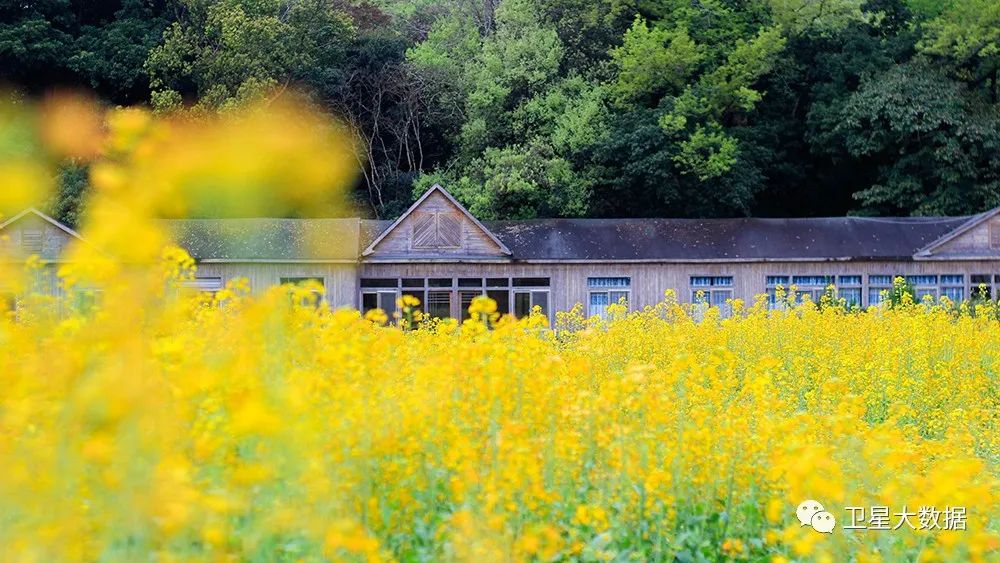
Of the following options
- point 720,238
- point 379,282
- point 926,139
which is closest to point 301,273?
point 379,282

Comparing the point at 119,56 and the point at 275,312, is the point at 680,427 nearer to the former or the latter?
the point at 275,312

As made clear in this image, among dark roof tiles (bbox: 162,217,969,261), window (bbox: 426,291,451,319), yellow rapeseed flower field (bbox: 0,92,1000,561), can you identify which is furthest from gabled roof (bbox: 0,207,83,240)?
yellow rapeseed flower field (bbox: 0,92,1000,561)

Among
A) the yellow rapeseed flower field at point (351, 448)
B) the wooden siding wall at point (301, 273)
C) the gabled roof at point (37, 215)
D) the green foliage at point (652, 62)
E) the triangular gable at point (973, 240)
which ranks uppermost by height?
the green foliage at point (652, 62)

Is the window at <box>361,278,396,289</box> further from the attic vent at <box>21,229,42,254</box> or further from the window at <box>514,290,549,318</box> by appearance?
the attic vent at <box>21,229,42,254</box>

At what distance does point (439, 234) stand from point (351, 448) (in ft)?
67.2

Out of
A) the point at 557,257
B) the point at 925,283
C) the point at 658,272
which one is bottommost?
the point at 925,283

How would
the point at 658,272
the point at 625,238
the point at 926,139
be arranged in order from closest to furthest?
1. the point at 658,272
2. the point at 625,238
3. the point at 926,139

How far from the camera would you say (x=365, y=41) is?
35.8 meters

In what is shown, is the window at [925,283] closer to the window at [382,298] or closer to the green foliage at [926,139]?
the green foliage at [926,139]

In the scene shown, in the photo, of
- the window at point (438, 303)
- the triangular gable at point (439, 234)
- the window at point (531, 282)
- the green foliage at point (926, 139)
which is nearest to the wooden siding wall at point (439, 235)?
the triangular gable at point (439, 234)

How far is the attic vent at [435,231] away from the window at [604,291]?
3.35m

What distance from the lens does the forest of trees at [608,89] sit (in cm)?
3083

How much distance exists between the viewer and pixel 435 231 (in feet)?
80.9

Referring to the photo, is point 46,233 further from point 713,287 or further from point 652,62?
point 652,62
